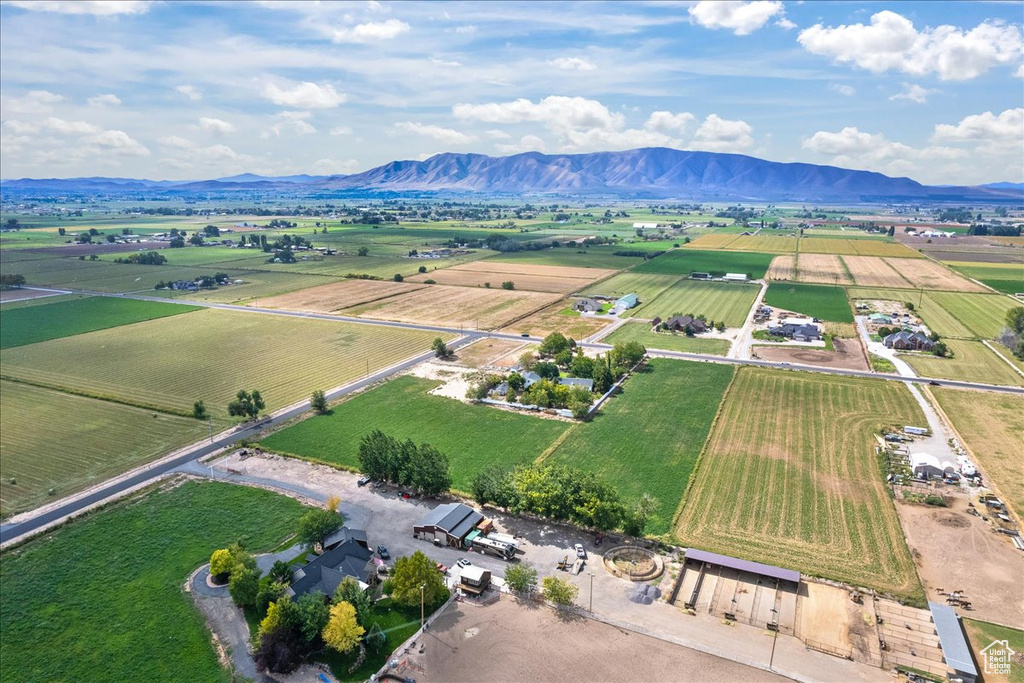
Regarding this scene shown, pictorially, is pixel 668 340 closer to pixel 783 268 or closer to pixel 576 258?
pixel 783 268

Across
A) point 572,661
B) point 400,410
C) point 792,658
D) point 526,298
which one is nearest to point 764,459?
point 792,658

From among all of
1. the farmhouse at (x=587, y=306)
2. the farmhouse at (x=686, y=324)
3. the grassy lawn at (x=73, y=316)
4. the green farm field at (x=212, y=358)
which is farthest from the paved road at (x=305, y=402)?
the farmhouse at (x=587, y=306)

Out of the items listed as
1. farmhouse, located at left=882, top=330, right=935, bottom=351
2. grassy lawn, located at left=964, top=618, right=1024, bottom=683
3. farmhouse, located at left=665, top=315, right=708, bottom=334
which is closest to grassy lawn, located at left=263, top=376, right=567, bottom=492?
grassy lawn, located at left=964, top=618, right=1024, bottom=683

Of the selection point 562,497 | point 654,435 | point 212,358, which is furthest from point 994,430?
point 212,358

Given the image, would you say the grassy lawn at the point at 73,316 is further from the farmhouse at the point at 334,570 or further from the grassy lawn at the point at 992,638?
the grassy lawn at the point at 992,638

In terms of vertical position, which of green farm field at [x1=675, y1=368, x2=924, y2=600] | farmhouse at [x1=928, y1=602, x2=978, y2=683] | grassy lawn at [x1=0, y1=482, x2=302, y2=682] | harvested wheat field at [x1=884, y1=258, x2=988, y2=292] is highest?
harvested wheat field at [x1=884, y1=258, x2=988, y2=292]

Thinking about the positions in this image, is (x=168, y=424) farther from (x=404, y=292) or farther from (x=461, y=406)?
(x=404, y=292)

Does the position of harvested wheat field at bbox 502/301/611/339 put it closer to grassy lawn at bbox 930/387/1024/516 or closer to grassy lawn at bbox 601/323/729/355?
grassy lawn at bbox 601/323/729/355
